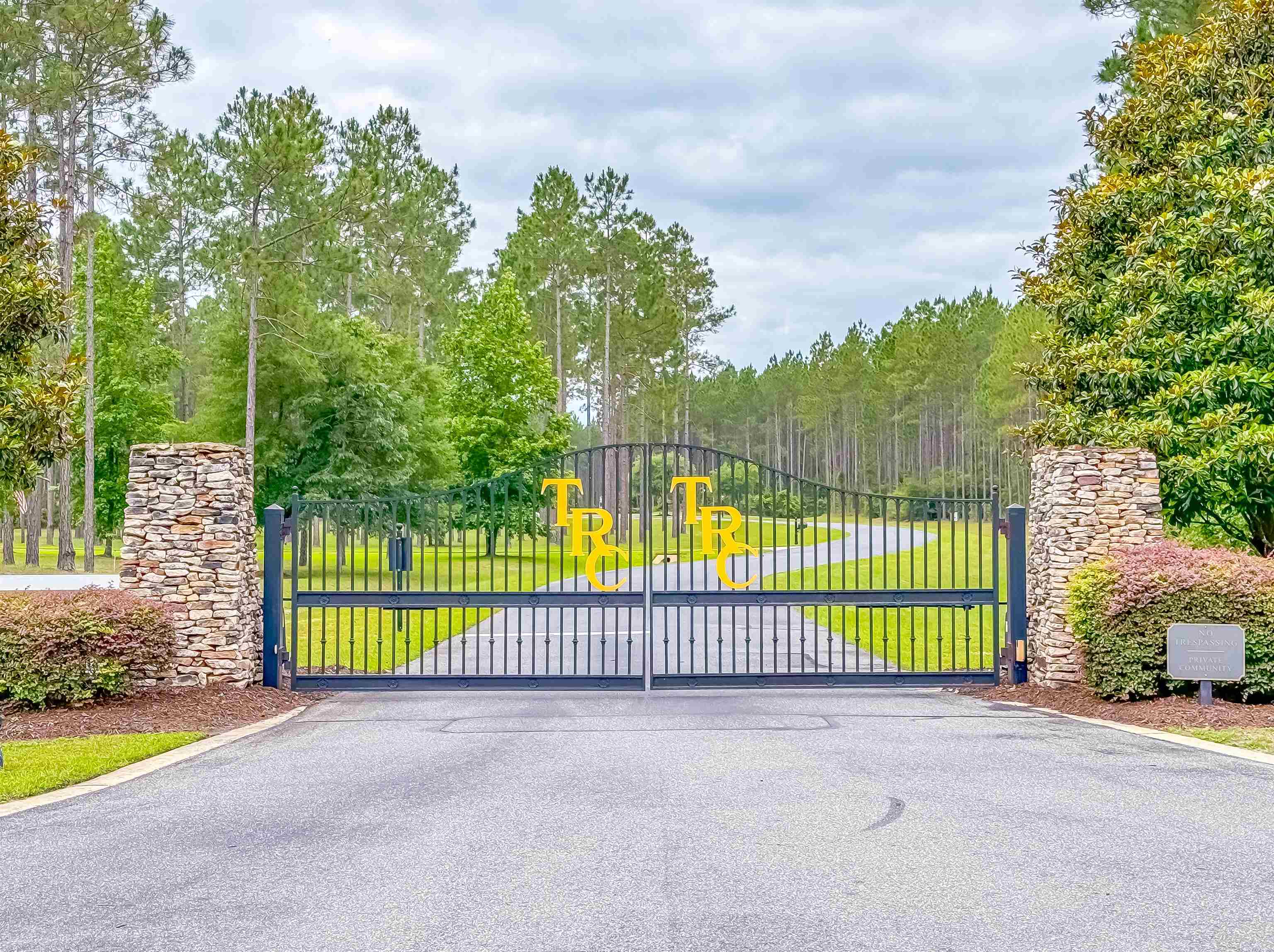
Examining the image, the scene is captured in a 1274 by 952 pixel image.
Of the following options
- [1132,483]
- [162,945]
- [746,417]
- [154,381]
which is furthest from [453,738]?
[746,417]

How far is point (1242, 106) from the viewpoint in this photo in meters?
13.7

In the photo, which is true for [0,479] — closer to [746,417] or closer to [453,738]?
[453,738]

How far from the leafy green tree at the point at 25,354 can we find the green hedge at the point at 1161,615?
446 inches

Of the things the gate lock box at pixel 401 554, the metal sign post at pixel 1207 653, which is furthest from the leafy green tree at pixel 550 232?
the metal sign post at pixel 1207 653

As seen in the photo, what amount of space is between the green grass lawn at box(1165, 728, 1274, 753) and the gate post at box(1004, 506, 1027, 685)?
251 centimetres

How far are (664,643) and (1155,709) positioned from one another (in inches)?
188

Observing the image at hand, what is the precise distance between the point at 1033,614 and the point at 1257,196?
233 inches

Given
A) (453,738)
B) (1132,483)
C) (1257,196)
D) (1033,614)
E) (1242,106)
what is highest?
(1242,106)

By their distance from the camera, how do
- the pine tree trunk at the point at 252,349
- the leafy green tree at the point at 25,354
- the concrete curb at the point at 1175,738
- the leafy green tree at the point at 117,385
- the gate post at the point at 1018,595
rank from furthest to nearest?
the leafy green tree at the point at 117,385 → the pine tree trunk at the point at 252,349 → the leafy green tree at the point at 25,354 → the gate post at the point at 1018,595 → the concrete curb at the point at 1175,738

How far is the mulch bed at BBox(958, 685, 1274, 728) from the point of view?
9.16m

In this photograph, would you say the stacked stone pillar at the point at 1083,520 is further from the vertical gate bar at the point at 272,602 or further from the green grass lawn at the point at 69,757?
the green grass lawn at the point at 69,757

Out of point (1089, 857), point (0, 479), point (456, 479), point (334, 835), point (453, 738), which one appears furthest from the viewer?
point (456, 479)

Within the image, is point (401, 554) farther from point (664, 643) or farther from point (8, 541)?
point (8, 541)

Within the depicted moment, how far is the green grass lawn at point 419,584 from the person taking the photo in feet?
35.7
